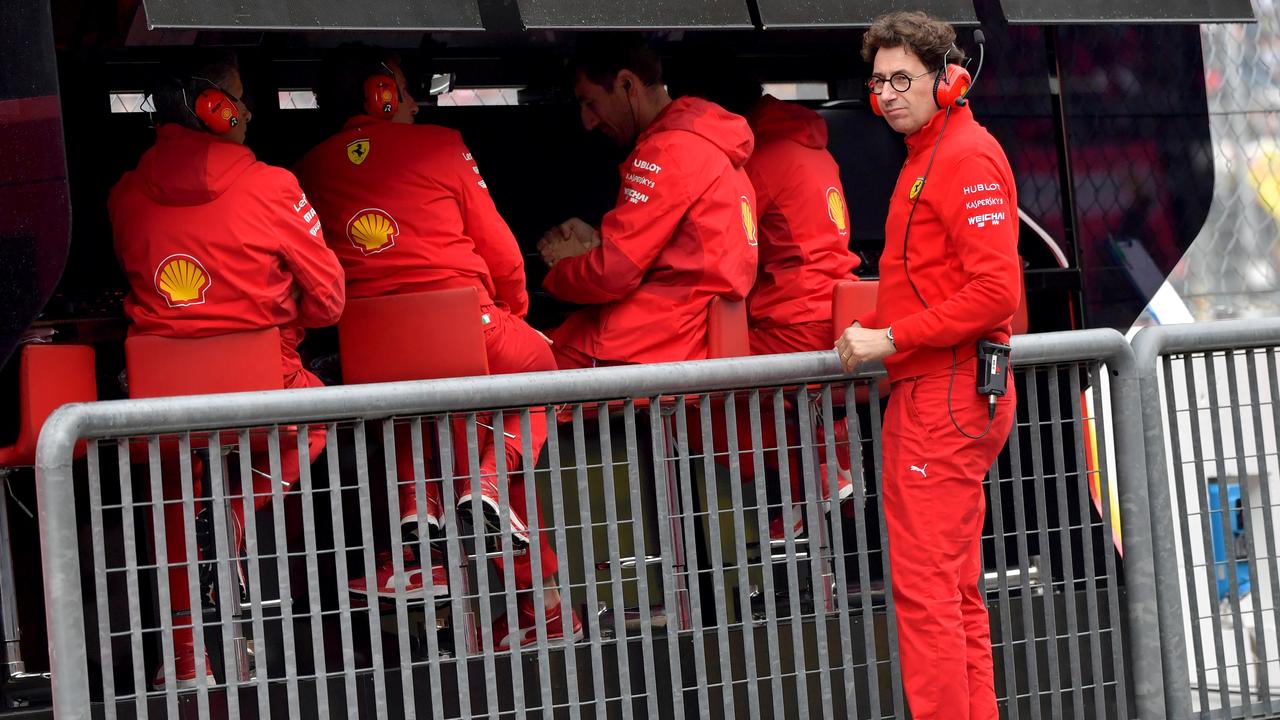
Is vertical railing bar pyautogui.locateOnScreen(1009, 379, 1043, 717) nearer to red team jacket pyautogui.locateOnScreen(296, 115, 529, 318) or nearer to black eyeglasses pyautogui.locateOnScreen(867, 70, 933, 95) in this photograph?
black eyeglasses pyautogui.locateOnScreen(867, 70, 933, 95)

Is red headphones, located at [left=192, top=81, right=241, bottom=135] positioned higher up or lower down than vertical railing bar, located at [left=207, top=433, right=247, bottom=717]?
higher up

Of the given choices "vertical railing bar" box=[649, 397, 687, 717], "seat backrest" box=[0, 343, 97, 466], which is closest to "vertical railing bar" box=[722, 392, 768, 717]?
"vertical railing bar" box=[649, 397, 687, 717]

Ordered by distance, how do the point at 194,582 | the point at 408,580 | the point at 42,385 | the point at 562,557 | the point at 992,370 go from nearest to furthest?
the point at 194,582 < the point at 562,557 < the point at 992,370 < the point at 42,385 < the point at 408,580

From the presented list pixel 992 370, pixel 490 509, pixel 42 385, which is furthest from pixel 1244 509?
pixel 42 385

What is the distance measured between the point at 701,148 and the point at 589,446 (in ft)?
2.72

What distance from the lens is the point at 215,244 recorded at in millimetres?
3389

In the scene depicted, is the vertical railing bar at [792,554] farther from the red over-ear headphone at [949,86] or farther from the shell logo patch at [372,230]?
the shell logo patch at [372,230]

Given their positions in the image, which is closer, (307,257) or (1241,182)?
(307,257)

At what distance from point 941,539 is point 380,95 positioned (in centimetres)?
186

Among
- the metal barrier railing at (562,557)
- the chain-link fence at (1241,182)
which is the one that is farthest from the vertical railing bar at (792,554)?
the chain-link fence at (1241,182)

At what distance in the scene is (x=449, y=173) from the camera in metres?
3.80

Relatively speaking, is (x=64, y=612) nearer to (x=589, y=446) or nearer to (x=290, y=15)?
(x=290, y=15)

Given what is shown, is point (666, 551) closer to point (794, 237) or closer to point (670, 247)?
point (670, 247)

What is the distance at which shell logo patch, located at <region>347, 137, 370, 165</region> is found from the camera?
3783 mm
